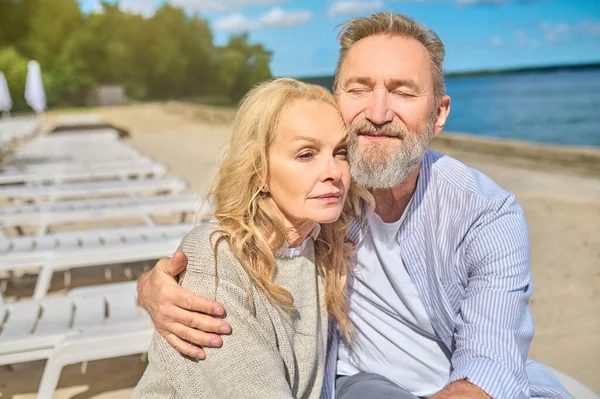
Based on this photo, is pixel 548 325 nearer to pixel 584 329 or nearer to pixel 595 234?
pixel 584 329

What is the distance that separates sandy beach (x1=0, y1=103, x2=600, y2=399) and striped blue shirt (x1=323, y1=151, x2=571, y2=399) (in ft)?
2.27

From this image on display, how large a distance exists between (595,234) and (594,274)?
1.08m

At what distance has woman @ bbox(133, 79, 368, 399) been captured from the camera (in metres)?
1.39

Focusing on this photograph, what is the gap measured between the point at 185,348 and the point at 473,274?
84 cm

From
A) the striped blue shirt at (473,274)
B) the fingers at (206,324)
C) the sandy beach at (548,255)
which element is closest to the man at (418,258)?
the striped blue shirt at (473,274)

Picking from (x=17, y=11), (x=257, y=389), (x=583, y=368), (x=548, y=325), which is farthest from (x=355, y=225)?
(x=17, y=11)

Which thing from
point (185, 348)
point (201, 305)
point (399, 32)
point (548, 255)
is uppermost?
point (399, 32)

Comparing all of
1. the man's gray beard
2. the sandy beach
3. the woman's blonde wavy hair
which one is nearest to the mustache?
the man's gray beard

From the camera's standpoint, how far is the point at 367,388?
1805 millimetres

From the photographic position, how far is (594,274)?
14.9 ft

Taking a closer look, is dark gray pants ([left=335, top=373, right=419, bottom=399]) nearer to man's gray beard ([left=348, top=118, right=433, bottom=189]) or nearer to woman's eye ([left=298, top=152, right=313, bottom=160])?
man's gray beard ([left=348, top=118, right=433, bottom=189])

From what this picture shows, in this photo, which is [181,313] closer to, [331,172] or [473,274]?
[331,172]

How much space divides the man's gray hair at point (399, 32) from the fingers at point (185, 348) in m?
1.04

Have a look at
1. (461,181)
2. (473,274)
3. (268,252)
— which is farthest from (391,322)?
(268,252)
